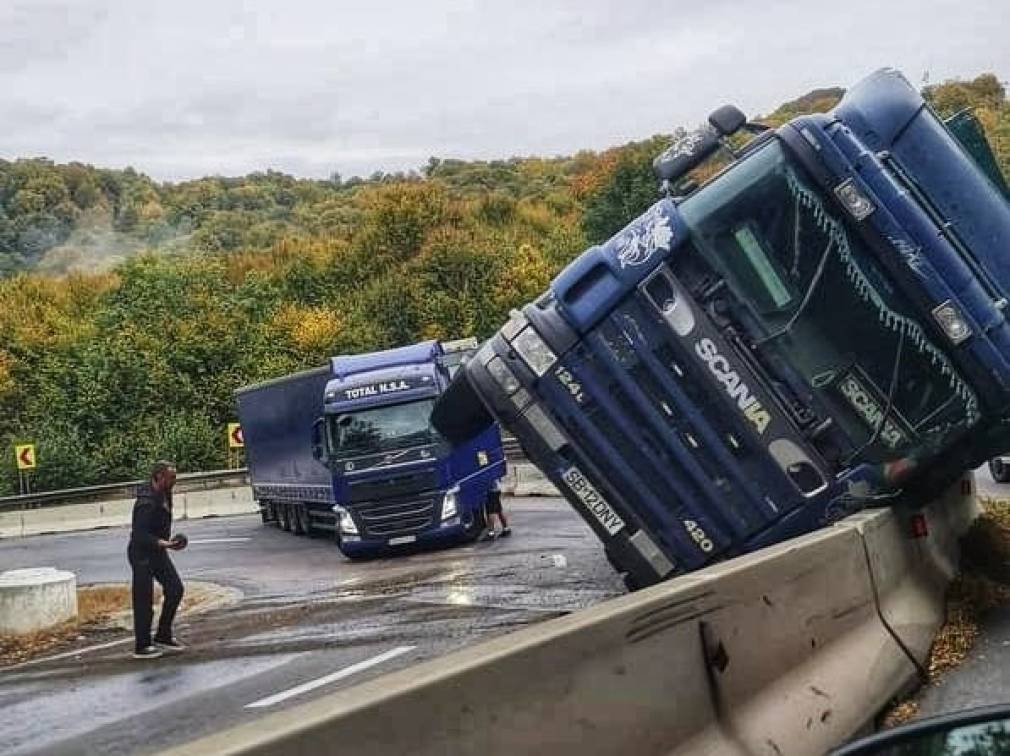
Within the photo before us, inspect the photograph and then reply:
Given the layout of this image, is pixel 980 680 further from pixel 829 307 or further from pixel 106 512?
pixel 106 512

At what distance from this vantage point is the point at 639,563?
9.48m

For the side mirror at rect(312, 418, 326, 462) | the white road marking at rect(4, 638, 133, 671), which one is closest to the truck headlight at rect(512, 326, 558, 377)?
the white road marking at rect(4, 638, 133, 671)

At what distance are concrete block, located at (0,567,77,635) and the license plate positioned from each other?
327 inches

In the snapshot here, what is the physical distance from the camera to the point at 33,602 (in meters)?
15.3

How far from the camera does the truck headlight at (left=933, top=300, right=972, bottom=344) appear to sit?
8102 mm

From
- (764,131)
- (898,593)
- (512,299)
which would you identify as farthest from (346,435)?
(512,299)

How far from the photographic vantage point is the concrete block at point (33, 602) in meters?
15.2

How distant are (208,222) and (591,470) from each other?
114 meters

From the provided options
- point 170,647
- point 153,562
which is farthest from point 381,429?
point 170,647

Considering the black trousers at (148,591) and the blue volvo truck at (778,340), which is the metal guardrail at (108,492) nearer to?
the black trousers at (148,591)

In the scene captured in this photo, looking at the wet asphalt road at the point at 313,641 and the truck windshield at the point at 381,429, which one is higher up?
the truck windshield at the point at 381,429

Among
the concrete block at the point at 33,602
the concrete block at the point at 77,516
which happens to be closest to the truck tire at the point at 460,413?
the concrete block at the point at 33,602

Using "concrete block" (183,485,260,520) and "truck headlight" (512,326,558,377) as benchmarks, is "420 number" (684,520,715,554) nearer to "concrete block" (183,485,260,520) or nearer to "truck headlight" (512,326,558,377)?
"truck headlight" (512,326,558,377)

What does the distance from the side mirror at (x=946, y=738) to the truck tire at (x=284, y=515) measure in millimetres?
26409
